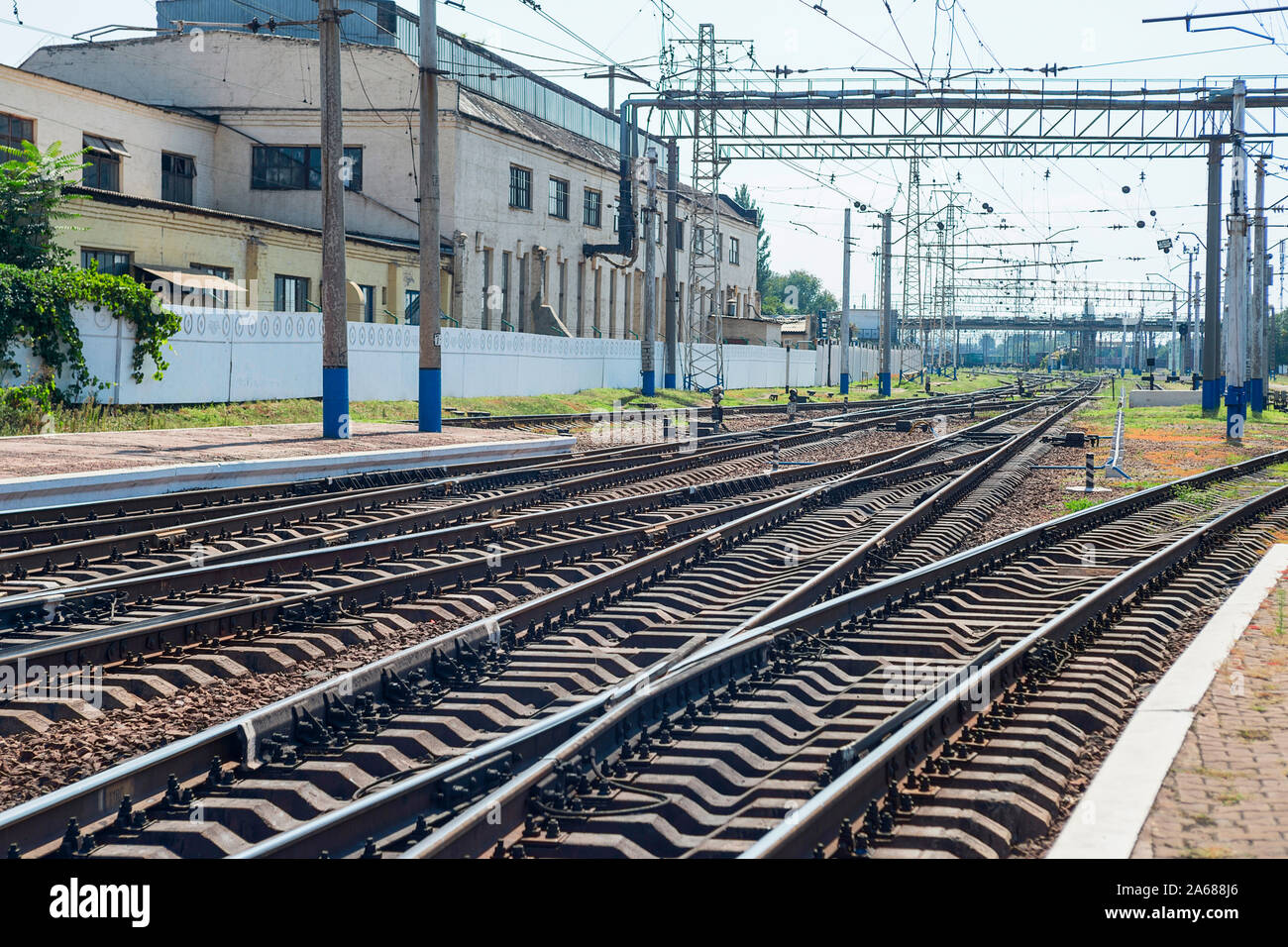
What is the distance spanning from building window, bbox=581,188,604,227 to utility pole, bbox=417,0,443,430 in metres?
31.3

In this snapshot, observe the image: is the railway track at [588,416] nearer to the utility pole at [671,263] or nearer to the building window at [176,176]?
the utility pole at [671,263]

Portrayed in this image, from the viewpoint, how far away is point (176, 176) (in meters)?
43.5

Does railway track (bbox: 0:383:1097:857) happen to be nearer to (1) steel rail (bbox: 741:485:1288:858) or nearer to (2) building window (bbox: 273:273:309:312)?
(1) steel rail (bbox: 741:485:1288:858)

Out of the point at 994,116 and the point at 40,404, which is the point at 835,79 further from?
the point at 40,404

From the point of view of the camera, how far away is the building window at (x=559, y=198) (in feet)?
176

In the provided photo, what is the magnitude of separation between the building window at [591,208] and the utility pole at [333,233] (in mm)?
34820

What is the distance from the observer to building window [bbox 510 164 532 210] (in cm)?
5041

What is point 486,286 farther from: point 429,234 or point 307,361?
point 429,234

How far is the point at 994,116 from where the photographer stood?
38250 mm

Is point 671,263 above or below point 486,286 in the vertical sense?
above

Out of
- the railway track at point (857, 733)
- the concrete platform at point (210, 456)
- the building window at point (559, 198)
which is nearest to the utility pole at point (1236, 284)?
the concrete platform at point (210, 456)

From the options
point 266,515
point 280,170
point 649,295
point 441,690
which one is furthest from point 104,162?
point 441,690

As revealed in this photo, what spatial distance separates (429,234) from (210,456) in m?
8.05
